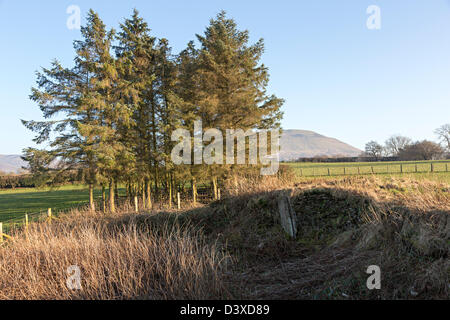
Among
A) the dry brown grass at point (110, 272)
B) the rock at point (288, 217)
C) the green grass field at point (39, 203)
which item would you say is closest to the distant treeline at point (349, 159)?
the green grass field at point (39, 203)

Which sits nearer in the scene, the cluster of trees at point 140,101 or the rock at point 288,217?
the rock at point 288,217

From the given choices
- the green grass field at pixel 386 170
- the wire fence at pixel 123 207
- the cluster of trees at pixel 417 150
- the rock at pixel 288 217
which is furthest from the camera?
the cluster of trees at pixel 417 150

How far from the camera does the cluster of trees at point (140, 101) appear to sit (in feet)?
50.6

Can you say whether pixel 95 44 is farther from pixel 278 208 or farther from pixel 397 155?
pixel 397 155

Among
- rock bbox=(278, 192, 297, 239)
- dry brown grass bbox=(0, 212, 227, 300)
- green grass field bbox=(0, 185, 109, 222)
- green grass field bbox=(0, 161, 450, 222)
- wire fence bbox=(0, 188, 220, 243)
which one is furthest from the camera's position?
green grass field bbox=(0, 161, 450, 222)

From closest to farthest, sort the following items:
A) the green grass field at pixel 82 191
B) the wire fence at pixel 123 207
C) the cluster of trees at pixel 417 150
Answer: the wire fence at pixel 123 207 → the green grass field at pixel 82 191 → the cluster of trees at pixel 417 150

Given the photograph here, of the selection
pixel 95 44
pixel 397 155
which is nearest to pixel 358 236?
pixel 95 44

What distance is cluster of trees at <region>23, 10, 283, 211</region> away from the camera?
50.6 ft

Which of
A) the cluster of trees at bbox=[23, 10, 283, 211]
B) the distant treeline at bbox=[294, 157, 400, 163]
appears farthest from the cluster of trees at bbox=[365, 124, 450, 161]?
the cluster of trees at bbox=[23, 10, 283, 211]

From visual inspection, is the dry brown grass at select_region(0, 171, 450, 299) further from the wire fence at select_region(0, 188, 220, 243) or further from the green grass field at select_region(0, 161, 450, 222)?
the green grass field at select_region(0, 161, 450, 222)

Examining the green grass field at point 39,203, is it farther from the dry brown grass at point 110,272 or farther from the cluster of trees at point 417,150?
the cluster of trees at point 417,150
